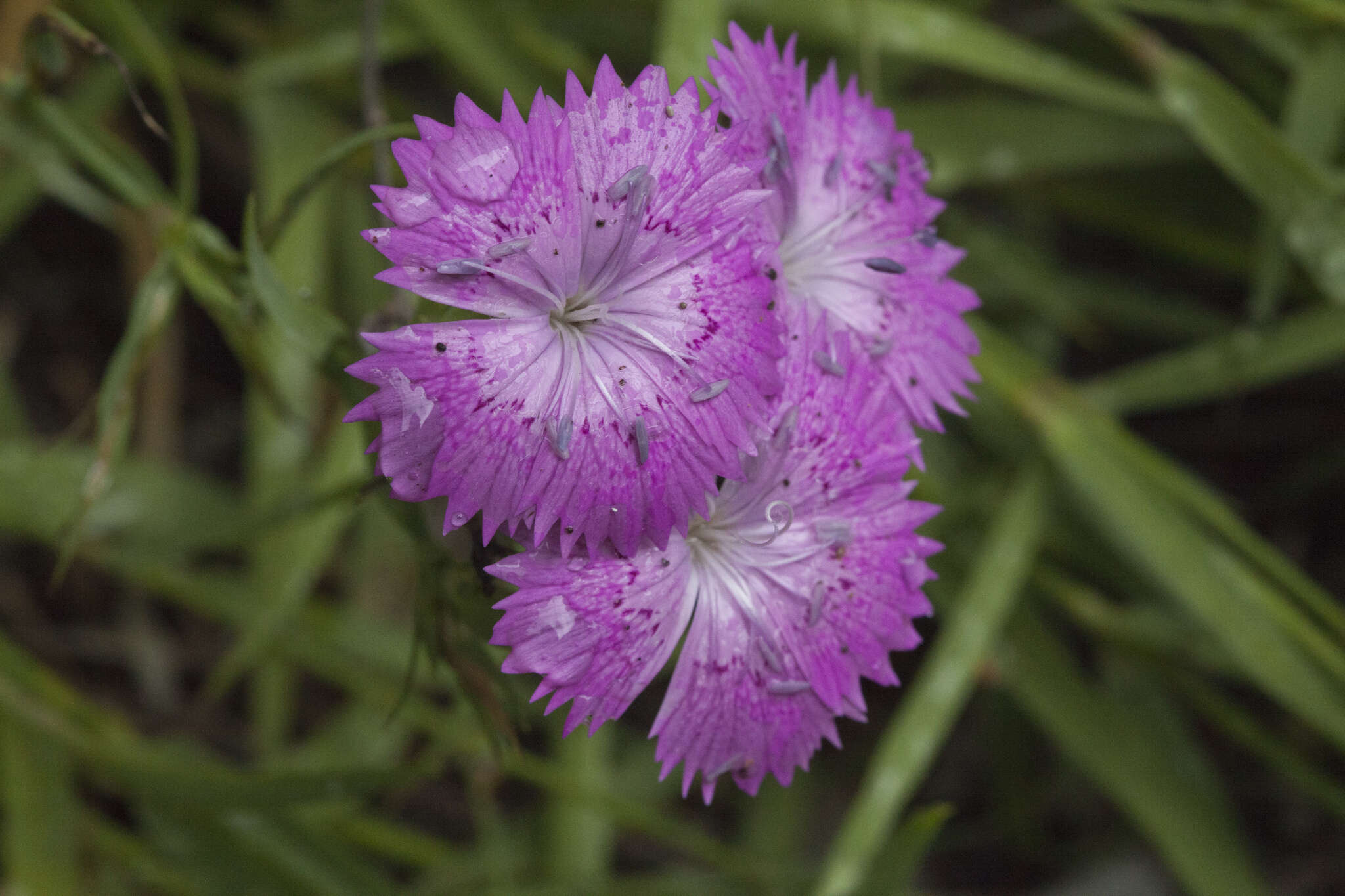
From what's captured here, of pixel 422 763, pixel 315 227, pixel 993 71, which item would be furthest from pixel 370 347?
pixel 993 71

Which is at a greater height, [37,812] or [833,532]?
[833,532]

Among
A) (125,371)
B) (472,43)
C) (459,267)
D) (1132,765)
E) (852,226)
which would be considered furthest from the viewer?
(1132,765)

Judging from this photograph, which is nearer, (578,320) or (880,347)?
(578,320)

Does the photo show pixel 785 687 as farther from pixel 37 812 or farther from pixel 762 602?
pixel 37 812

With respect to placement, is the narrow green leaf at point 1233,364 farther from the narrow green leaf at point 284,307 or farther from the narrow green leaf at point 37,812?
the narrow green leaf at point 37,812

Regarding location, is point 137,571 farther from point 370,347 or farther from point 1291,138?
point 1291,138

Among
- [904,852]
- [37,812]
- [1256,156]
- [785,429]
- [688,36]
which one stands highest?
[1256,156]

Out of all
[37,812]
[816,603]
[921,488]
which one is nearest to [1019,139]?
[921,488]
